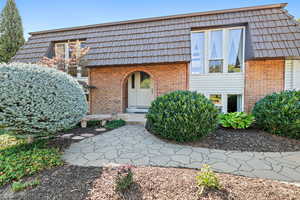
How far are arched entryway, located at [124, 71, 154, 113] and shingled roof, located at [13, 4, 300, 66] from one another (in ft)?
5.73

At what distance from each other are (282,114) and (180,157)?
346cm

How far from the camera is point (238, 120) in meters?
5.02

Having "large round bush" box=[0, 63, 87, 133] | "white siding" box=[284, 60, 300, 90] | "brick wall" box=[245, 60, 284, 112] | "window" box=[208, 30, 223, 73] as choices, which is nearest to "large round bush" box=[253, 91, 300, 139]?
"brick wall" box=[245, 60, 284, 112]

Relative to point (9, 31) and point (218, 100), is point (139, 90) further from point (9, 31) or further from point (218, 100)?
point (9, 31)

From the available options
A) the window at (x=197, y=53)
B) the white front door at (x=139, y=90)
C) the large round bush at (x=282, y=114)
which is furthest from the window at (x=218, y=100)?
the white front door at (x=139, y=90)

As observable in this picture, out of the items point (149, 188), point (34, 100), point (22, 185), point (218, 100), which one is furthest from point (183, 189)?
point (218, 100)

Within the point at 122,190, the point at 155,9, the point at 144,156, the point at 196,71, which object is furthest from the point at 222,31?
the point at 122,190

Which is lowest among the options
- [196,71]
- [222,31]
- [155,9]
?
[196,71]

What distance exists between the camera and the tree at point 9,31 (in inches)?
400

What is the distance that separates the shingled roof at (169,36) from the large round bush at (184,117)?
2.42 meters

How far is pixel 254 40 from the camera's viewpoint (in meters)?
5.52

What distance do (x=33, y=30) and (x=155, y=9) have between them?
7429 millimetres

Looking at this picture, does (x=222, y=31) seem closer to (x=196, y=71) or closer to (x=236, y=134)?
(x=196, y=71)

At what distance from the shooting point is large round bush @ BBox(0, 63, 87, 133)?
9.40 feet
